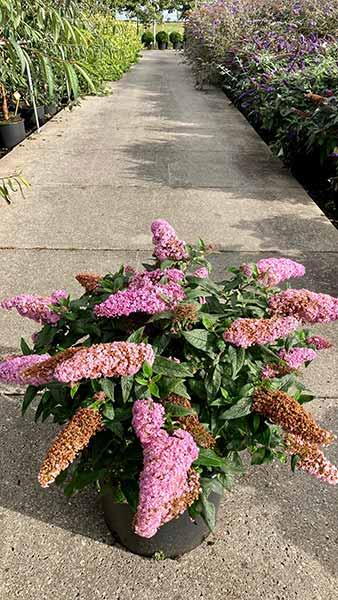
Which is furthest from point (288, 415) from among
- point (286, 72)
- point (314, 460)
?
point (286, 72)

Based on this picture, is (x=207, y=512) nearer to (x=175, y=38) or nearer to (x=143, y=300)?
(x=143, y=300)

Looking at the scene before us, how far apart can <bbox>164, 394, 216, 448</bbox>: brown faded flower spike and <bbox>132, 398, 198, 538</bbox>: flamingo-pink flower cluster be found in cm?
7

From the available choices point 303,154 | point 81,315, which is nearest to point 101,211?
point 303,154

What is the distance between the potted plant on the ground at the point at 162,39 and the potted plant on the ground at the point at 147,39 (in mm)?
630

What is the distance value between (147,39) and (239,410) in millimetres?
34609

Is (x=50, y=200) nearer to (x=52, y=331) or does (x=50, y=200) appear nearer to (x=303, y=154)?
(x=303, y=154)

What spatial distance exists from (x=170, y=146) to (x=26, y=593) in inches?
216

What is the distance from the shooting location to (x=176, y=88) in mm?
11031

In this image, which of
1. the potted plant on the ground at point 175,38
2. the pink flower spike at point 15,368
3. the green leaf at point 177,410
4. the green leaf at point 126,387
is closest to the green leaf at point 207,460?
the green leaf at point 177,410

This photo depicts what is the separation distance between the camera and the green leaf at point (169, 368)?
1239 mm

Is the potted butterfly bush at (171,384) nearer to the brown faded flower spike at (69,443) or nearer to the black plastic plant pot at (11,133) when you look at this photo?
the brown faded flower spike at (69,443)

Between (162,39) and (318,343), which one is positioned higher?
(162,39)

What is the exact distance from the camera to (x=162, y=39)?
31.7 meters

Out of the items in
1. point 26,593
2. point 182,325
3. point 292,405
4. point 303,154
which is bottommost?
point 26,593
